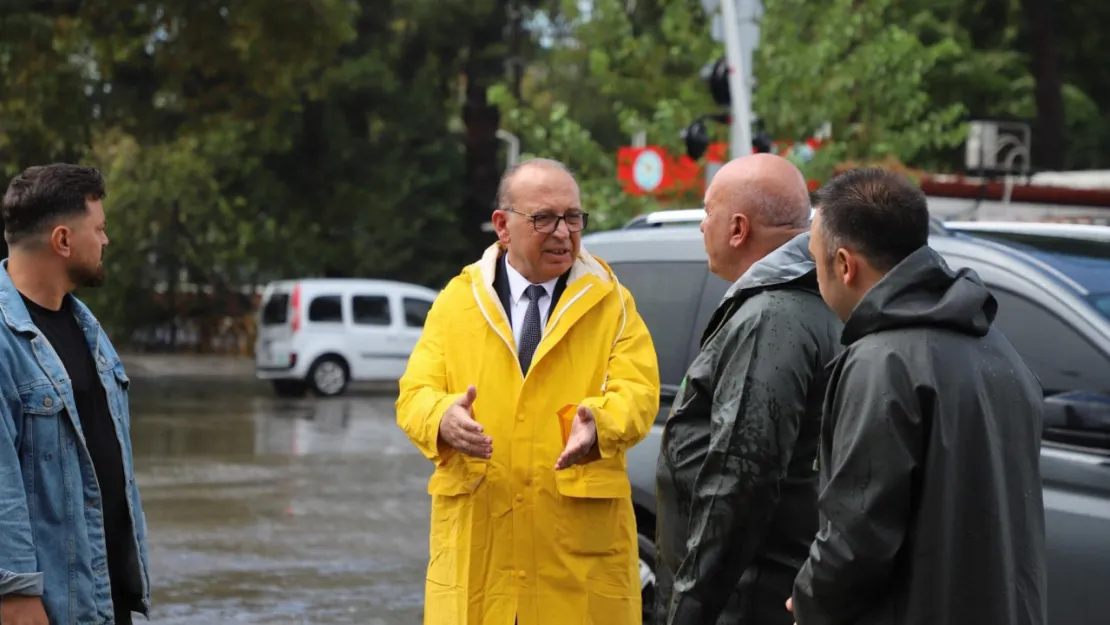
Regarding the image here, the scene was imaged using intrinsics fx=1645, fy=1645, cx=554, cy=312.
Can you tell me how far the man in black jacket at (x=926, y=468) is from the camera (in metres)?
2.95

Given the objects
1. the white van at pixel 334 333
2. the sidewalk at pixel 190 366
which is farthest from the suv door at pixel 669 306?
the sidewalk at pixel 190 366

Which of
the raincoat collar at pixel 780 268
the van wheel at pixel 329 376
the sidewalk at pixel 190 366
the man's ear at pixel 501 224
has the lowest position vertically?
the sidewalk at pixel 190 366

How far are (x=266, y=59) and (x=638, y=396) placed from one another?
20.4 m

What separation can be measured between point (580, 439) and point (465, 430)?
31 cm

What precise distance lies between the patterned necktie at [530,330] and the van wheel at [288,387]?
23144mm

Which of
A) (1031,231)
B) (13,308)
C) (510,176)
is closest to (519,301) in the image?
(510,176)

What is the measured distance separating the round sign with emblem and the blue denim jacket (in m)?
14.7

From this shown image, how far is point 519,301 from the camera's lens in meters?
4.82

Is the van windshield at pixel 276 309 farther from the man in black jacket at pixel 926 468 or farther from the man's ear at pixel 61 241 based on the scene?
the man in black jacket at pixel 926 468

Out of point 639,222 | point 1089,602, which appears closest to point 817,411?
point 1089,602

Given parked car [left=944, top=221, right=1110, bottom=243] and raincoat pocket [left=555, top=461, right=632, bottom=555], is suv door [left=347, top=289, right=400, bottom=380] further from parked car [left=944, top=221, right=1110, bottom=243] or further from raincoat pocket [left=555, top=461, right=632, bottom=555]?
raincoat pocket [left=555, top=461, right=632, bottom=555]

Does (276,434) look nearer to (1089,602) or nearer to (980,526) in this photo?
(1089,602)

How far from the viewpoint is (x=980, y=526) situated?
2977 mm

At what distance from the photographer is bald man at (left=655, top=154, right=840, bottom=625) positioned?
11.8 feet
